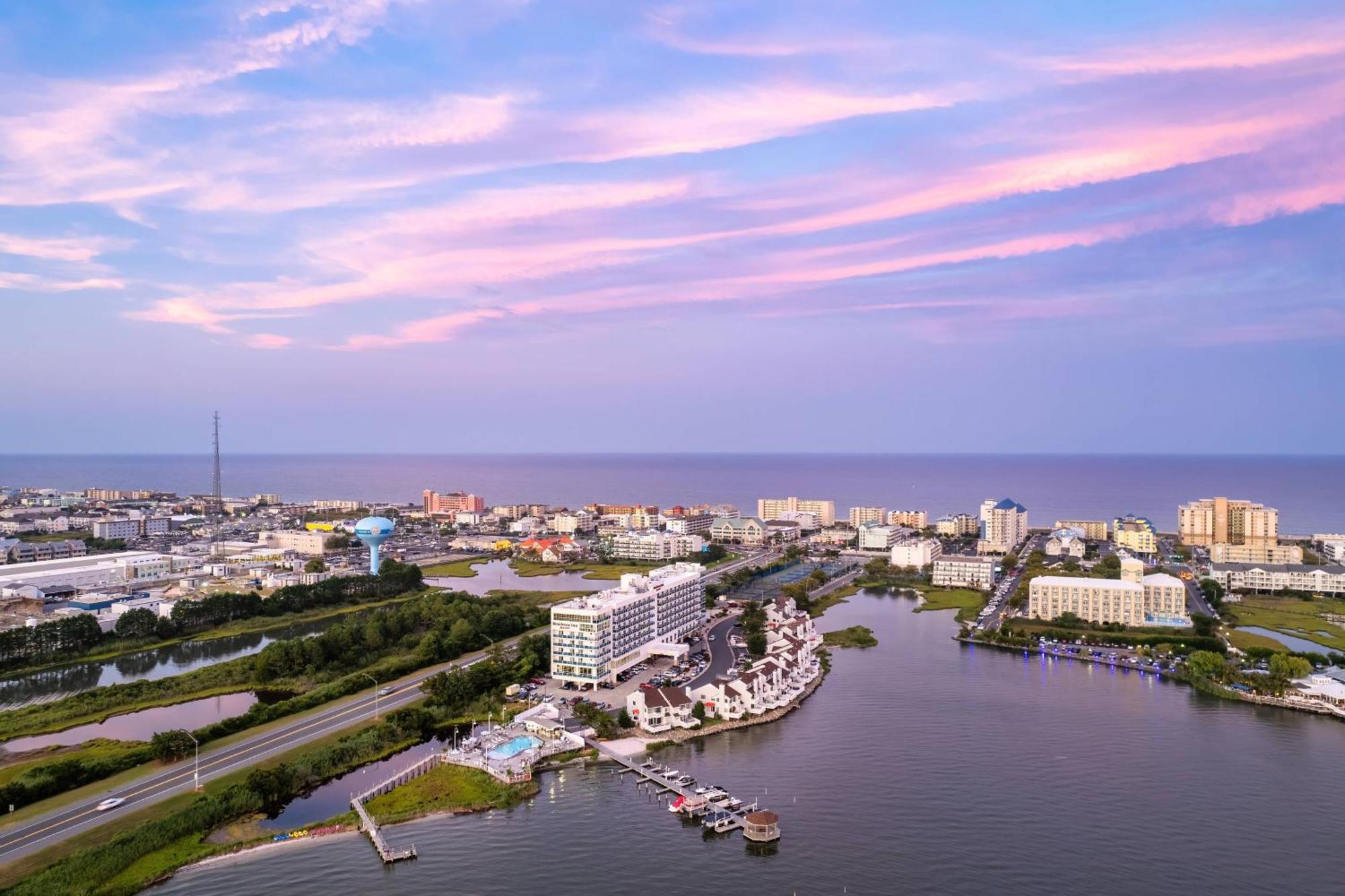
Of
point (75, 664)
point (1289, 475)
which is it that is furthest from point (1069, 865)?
point (1289, 475)

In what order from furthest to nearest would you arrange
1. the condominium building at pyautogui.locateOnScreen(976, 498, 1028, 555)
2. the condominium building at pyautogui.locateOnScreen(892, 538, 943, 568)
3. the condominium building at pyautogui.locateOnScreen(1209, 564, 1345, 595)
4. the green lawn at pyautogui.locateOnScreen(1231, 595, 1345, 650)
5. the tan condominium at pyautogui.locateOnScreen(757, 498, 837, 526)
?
the tan condominium at pyautogui.locateOnScreen(757, 498, 837, 526) < the condominium building at pyautogui.locateOnScreen(976, 498, 1028, 555) < the condominium building at pyautogui.locateOnScreen(892, 538, 943, 568) < the condominium building at pyautogui.locateOnScreen(1209, 564, 1345, 595) < the green lawn at pyautogui.locateOnScreen(1231, 595, 1345, 650)

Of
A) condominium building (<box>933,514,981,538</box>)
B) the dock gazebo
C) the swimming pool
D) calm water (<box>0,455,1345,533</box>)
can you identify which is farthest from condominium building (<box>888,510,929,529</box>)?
the dock gazebo

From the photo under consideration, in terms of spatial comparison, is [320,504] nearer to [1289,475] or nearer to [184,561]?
[184,561]

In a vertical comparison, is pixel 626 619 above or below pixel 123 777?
above

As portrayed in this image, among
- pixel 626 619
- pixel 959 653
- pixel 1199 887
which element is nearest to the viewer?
pixel 1199 887

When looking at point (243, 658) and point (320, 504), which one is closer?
point (243, 658)

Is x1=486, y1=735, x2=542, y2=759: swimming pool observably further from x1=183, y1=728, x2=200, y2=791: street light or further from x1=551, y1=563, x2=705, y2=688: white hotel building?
x1=183, y1=728, x2=200, y2=791: street light

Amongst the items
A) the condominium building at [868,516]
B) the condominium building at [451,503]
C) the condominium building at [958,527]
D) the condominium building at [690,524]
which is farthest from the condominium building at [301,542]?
the condominium building at [958,527]

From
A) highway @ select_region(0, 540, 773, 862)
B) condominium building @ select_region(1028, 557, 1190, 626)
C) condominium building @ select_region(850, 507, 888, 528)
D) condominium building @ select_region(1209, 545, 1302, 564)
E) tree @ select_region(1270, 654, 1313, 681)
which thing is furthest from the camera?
condominium building @ select_region(850, 507, 888, 528)
